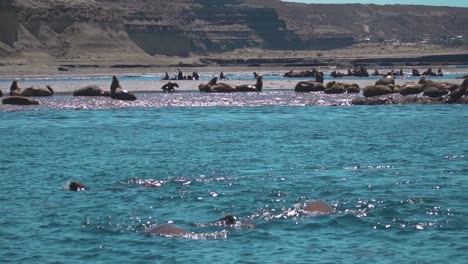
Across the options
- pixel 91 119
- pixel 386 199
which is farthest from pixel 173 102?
pixel 386 199

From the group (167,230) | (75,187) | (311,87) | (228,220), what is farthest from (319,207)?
(311,87)

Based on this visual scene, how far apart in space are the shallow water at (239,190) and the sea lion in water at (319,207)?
263 mm

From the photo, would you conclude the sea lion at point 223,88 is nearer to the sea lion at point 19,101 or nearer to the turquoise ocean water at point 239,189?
the sea lion at point 19,101

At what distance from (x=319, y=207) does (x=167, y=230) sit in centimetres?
289

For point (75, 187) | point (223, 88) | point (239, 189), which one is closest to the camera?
point (239, 189)

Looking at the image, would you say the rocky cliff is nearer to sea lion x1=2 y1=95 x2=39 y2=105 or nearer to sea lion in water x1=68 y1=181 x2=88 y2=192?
sea lion x1=2 y1=95 x2=39 y2=105

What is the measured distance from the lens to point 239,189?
19.9m

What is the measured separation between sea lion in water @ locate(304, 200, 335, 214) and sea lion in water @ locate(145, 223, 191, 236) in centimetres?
248

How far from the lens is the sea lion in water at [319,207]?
17.3 metres

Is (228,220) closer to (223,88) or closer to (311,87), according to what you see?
(311,87)

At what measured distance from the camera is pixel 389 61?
137750mm

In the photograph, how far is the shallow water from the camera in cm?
1497

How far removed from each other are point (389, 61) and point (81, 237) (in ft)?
409

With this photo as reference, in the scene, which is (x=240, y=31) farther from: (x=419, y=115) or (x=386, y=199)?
(x=386, y=199)
